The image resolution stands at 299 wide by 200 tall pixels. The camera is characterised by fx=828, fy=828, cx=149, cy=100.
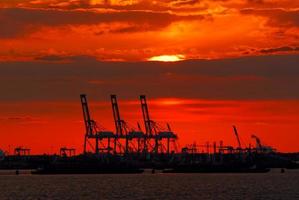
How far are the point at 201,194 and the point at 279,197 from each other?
13.6m

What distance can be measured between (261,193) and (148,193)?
17145 mm

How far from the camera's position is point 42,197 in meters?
116

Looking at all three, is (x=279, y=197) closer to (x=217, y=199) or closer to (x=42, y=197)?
(x=217, y=199)

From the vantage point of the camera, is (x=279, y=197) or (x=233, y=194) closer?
(x=279, y=197)

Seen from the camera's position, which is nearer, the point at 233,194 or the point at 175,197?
the point at 175,197

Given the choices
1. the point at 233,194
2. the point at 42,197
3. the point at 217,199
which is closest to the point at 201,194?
the point at 233,194

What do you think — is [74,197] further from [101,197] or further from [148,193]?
[148,193]

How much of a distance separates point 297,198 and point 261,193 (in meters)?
14.9

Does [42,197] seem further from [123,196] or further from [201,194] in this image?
[201,194]

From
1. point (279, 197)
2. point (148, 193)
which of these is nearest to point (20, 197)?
point (148, 193)

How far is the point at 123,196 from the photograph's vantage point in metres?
117

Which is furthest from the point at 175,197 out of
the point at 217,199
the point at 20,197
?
the point at 20,197

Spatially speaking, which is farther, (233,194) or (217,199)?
(233,194)

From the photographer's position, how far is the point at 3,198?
378 ft
